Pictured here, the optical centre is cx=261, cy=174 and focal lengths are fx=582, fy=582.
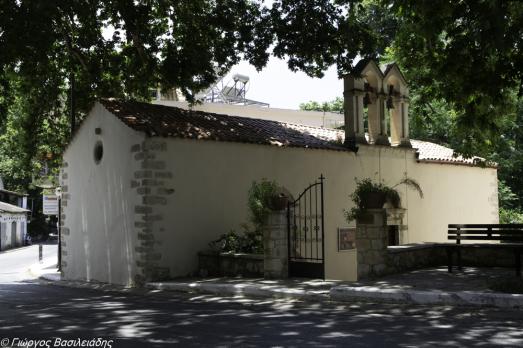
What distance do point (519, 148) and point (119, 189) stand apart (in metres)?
22.0

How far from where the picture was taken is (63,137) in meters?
22.3

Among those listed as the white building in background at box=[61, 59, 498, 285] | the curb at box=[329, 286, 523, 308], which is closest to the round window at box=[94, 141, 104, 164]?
the white building in background at box=[61, 59, 498, 285]

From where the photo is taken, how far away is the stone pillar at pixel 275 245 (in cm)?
1202

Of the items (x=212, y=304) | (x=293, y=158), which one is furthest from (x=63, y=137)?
(x=212, y=304)

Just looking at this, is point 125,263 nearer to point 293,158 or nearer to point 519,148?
point 293,158

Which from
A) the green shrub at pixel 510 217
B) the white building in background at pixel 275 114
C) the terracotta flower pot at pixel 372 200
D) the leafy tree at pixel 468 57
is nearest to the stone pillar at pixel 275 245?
the terracotta flower pot at pixel 372 200

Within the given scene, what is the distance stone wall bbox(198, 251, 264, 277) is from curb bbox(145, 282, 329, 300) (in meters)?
1.24

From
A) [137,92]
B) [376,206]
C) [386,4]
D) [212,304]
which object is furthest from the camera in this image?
[137,92]

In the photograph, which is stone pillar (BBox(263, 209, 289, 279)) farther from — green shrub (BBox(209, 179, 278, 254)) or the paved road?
→ the paved road

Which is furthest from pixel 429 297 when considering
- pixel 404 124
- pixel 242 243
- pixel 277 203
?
pixel 404 124

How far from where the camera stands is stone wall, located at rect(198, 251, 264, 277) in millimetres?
Result: 12539

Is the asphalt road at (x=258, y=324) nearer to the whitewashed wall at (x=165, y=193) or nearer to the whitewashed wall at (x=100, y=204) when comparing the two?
the whitewashed wall at (x=165, y=193)

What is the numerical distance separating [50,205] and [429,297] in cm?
1697

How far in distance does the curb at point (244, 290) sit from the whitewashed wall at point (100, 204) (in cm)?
183
